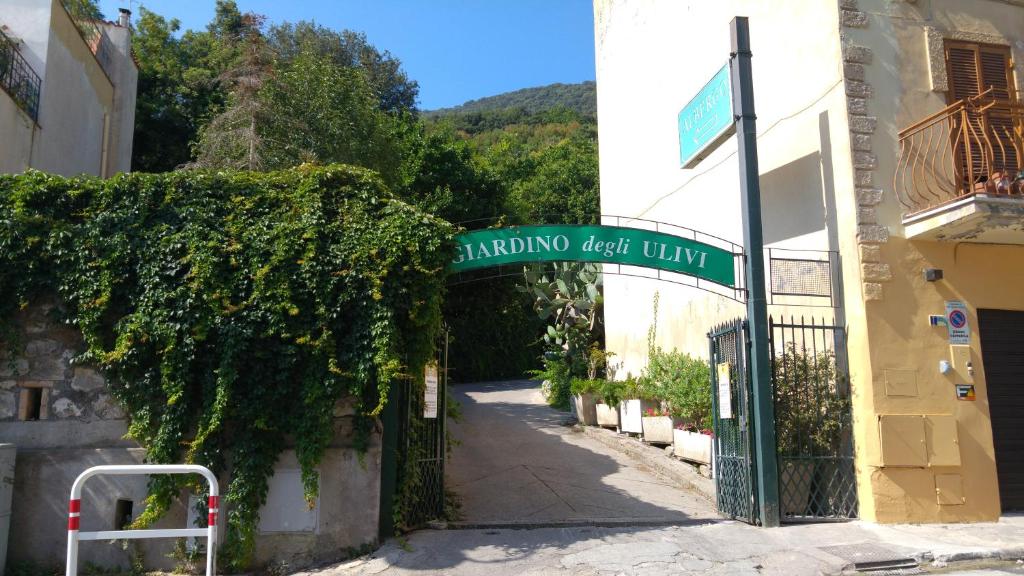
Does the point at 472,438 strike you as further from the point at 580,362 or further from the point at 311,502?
the point at 311,502

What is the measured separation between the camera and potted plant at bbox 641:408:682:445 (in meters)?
11.7

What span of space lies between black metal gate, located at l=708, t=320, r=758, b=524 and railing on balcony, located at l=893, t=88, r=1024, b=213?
2.73 m

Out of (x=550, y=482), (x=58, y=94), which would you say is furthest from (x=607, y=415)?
(x=58, y=94)

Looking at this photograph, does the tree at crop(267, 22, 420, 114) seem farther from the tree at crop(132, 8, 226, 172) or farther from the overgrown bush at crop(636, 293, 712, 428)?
the overgrown bush at crop(636, 293, 712, 428)

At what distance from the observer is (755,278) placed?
8383 mm

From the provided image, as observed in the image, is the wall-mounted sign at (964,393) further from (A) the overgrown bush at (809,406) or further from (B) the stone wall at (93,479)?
(B) the stone wall at (93,479)

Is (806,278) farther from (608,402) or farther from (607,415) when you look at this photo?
(607,415)

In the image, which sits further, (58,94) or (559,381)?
(559,381)

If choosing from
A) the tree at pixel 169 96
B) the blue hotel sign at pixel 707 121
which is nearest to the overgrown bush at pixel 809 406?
the blue hotel sign at pixel 707 121

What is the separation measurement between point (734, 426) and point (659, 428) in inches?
137

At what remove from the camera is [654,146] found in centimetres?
1378

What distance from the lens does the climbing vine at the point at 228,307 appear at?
6902mm

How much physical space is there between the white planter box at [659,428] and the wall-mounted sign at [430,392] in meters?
4.95

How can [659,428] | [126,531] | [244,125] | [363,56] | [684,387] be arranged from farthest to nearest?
[363,56], [244,125], [659,428], [684,387], [126,531]
